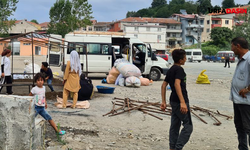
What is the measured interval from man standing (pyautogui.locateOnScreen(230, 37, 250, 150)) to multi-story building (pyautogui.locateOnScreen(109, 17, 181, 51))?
60.9 meters

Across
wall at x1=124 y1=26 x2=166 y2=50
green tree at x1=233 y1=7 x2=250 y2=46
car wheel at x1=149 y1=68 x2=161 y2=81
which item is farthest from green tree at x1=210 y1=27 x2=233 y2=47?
car wheel at x1=149 y1=68 x2=161 y2=81

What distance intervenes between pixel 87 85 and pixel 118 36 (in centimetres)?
806

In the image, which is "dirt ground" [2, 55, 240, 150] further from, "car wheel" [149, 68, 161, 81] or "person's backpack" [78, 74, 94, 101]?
"car wheel" [149, 68, 161, 81]

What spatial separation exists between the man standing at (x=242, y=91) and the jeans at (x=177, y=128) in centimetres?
69

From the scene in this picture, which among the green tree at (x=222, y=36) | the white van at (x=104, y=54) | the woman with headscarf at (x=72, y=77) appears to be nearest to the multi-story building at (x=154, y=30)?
the green tree at (x=222, y=36)

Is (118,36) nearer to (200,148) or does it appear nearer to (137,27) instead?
(200,148)

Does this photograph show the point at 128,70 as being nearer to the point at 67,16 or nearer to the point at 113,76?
the point at 113,76

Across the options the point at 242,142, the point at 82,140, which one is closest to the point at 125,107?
the point at 82,140

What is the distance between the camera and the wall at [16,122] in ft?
12.3

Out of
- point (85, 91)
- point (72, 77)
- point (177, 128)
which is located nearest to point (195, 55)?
point (85, 91)

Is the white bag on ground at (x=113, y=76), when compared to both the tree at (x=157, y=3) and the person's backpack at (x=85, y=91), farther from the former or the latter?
the tree at (x=157, y=3)

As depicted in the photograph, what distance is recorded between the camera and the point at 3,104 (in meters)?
3.74

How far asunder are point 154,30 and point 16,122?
7205cm

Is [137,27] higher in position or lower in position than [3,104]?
higher
